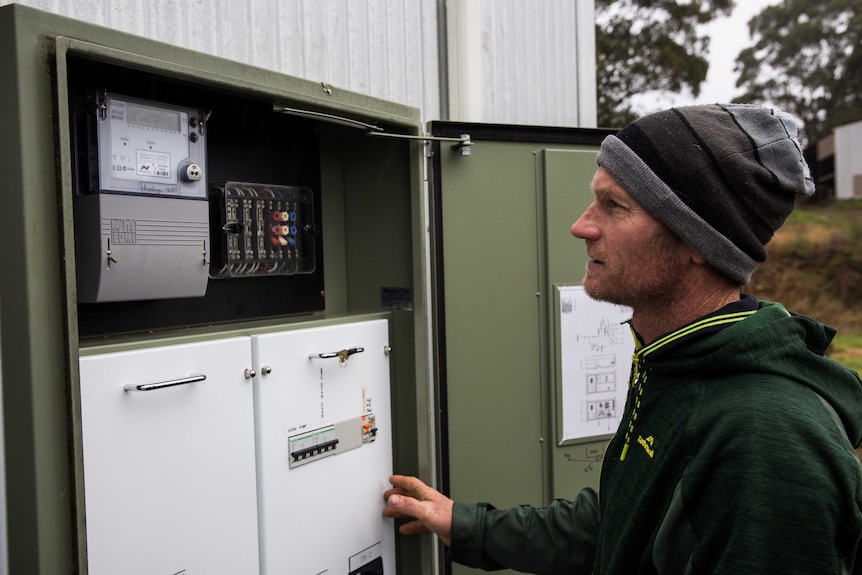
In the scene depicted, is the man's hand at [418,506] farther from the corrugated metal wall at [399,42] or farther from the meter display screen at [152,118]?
the corrugated metal wall at [399,42]

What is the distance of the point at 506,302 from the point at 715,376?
46.3 inches

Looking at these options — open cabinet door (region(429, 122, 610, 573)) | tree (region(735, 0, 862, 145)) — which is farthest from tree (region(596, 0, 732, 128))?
open cabinet door (region(429, 122, 610, 573))

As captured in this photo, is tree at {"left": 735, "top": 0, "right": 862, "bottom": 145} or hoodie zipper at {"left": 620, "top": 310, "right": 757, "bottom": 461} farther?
tree at {"left": 735, "top": 0, "right": 862, "bottom": 145}

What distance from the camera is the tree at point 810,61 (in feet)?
36.8

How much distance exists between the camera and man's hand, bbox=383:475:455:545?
1754mm

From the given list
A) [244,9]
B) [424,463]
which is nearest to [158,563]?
[424,463]

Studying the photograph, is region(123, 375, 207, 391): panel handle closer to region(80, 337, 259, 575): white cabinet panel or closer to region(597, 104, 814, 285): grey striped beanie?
region(80, 337, 259, 575): white cabinet panel

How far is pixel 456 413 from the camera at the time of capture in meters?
2.21

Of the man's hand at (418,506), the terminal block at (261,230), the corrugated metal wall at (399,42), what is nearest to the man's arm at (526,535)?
the man's hand at (418,506)

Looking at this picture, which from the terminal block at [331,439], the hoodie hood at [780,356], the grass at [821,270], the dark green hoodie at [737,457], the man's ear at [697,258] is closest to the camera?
the dark green hoodie at [737,457]

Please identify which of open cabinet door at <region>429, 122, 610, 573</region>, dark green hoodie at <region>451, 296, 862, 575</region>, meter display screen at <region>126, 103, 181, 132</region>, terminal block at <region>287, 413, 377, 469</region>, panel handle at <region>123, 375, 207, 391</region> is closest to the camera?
dark green hoodie at <region>451, 296, 862, 575</region>

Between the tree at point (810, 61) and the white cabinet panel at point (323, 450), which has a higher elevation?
the tree at point (810, 61)

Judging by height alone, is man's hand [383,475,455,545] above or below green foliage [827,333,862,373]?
above

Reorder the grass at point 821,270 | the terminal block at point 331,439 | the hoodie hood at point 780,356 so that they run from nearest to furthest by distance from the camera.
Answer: the hoodie hood at point 780,356, the terminal block at point 331,439, the grass at point 821,270
